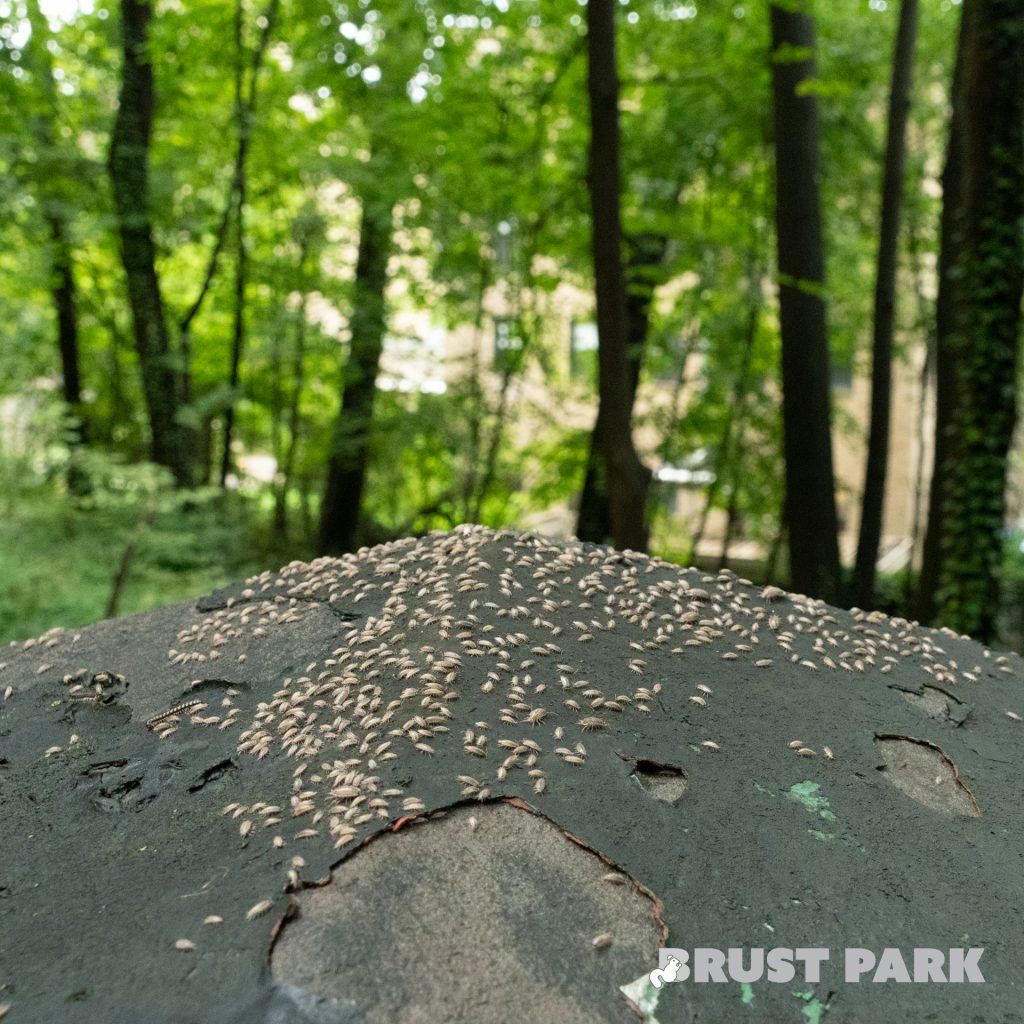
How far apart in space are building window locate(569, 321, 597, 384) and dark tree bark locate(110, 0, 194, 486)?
596cm

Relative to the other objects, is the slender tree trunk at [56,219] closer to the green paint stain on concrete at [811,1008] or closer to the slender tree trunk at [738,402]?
the slender tree trunk at [738,402]

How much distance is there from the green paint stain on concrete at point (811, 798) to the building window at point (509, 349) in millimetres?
8571

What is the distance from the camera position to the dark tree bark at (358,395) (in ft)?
35.8

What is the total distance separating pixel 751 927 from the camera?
2.08 meters

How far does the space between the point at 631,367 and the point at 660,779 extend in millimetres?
8700

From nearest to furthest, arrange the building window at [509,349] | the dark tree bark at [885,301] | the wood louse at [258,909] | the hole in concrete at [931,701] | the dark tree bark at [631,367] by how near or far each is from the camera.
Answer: the wood louse at [258,909] → the hole in concrete at [931,701] → the dark tree bark at [885,301] → the dark tree bark at [631,367] → the building window at [509,349]

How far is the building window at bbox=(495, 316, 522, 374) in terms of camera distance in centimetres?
1073

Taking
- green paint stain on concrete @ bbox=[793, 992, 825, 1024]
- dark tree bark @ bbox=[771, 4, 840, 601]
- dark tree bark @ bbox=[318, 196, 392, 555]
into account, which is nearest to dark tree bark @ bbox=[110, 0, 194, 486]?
dark tree bark @ bbox=[318, 196, 392, 555]

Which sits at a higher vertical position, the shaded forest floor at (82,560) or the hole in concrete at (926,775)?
the hole in concrete at (926,775)

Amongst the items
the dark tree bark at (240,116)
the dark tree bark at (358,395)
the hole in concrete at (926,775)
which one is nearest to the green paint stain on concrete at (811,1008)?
the hole in concrete at (926,775)

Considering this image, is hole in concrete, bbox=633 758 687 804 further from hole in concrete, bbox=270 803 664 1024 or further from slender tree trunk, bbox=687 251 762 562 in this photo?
slender tree trunk, bbox=687 251 762 562

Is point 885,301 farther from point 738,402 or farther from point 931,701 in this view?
point 931,701

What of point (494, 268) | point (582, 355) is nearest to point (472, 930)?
point (494, 268)

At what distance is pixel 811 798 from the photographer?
2486 mm
